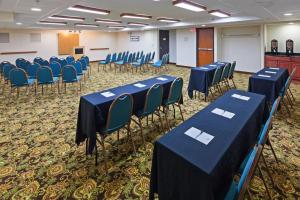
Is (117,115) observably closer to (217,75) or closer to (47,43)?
(217,75)

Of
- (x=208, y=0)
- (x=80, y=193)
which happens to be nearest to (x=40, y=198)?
(x=80, y=193)

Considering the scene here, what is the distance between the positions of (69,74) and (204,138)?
5534 mm

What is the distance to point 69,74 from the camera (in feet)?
20.7

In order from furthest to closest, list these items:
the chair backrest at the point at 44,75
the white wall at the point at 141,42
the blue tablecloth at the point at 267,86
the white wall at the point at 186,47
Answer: the white wall at the point at 141,42, the white wall at the point at 186,47, the chair backrest at the point at 44,75, the blue tablecloth at the point at 267,86

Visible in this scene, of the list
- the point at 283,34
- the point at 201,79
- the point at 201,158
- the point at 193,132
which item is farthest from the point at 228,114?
the point at 283,34

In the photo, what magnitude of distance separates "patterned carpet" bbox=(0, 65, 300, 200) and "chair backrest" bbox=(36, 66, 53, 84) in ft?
5.10

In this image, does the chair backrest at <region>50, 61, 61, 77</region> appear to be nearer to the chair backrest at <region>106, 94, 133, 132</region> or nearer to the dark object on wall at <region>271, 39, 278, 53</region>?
the chair backrest at <region>106, 94, 133, 132</region>

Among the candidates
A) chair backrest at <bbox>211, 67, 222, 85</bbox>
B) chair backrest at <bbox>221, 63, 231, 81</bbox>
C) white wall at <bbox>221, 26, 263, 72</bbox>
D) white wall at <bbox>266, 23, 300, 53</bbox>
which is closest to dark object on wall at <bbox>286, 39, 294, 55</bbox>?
white wall at <bbox>266, 23, 300, 53</bbox>

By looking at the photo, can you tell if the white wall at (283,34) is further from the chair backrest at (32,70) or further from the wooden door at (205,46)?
the chair backrest at (32,70)

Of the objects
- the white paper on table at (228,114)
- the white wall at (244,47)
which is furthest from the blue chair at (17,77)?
the white wall at (244,47)

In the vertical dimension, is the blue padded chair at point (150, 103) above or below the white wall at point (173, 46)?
below

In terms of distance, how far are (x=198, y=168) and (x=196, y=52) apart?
11080 mm

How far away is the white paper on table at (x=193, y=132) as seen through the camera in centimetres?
190

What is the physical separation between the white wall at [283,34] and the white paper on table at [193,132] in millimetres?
8649
